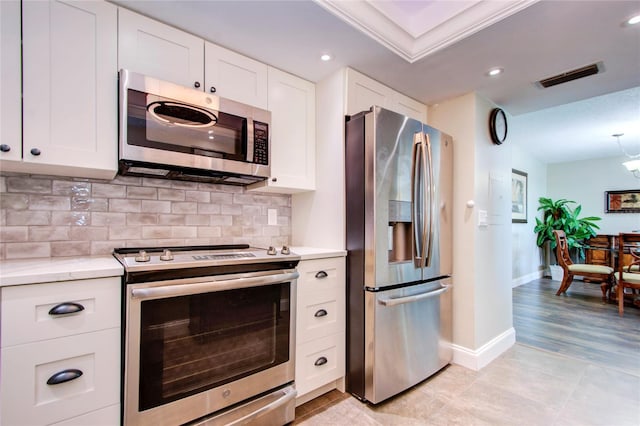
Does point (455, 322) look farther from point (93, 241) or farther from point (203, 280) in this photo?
point (93, 241)

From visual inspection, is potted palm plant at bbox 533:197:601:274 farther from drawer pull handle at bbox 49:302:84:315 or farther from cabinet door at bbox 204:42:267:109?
drawer pull handle at bbox 49:302:84:315

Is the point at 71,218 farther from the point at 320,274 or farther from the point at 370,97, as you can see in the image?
the point at 370,97

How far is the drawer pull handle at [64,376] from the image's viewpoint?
112 centimetres

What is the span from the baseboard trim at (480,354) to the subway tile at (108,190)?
9.00 feet

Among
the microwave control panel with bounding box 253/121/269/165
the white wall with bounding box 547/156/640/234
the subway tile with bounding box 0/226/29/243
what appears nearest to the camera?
the subway tile with bounding box 0/226/29/243

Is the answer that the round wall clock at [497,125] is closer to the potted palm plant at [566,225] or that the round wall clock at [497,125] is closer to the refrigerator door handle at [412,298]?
the refrigerator door handle at [412,298]

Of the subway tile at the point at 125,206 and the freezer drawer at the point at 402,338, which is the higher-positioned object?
the subway tile at the point at 125,206

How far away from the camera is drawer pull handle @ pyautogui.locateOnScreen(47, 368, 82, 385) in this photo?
1.12 m

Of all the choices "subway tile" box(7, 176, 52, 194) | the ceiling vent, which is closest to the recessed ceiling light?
the ceiling vent

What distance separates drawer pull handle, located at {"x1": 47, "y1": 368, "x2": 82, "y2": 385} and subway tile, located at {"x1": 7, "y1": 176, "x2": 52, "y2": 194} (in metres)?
0.96

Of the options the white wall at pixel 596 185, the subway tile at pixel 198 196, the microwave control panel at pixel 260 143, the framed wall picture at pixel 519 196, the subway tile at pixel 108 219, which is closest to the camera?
the subway tile at pixel 108 219

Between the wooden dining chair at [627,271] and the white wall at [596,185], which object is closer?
the wooden dining chair at [627,271]

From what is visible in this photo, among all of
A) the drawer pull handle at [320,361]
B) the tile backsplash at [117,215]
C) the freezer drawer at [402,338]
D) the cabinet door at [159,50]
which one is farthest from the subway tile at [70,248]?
the freezer drawer at [402,338]

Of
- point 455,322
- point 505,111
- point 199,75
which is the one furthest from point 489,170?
point 199,75
